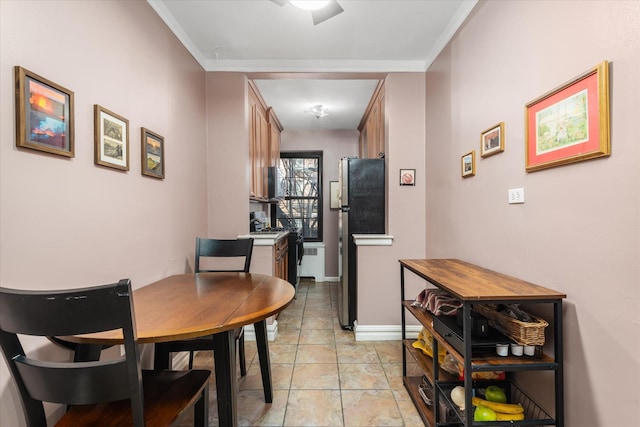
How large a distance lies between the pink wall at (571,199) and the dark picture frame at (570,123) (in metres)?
0.03

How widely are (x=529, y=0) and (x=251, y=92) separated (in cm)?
259

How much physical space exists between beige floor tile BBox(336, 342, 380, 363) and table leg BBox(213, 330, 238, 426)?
1387 mm

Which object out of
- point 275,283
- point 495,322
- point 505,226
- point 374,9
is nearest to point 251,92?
point 374,9

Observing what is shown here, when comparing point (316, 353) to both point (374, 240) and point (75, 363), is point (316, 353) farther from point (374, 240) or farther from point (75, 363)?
point (75, 363)

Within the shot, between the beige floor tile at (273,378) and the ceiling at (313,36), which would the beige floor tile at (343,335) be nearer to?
the beige floor tile at (273,378)

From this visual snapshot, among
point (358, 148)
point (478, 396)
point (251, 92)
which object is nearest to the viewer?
point (478, 396)

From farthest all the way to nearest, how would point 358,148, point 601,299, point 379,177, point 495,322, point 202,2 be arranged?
point 358,148 → point 379,177 → point 202,2 → point 495,322 → point 601,299

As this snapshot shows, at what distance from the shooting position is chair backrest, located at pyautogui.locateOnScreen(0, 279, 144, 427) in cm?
79

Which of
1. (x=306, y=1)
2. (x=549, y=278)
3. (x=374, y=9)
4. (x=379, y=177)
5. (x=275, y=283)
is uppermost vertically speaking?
(x=374, y=9)

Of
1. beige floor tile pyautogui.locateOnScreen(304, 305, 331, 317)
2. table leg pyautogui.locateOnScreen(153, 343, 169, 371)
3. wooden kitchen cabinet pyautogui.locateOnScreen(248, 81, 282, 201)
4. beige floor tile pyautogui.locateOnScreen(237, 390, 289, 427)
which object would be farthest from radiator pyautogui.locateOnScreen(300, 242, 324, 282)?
table leg pyautogui.locateOnScreen(153, 343, 169, 371)

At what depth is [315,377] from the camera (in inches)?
89.1

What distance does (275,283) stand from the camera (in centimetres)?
176

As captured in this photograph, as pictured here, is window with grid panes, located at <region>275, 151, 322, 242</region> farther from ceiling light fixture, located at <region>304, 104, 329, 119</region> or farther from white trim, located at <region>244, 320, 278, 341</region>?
white trim, located at <region>244, 320, 278, 341</region>

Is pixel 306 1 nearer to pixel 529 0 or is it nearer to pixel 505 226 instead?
pixel 529 0
